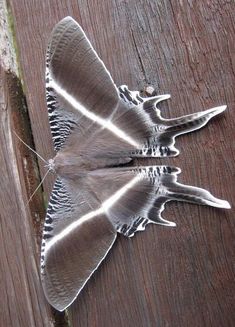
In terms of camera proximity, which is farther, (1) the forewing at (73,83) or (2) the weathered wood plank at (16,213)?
(2) the weathered wood plank at (16,213)

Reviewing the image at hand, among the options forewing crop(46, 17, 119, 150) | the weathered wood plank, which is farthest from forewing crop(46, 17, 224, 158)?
the weathered wood plank

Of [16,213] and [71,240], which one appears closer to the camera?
[71,240]

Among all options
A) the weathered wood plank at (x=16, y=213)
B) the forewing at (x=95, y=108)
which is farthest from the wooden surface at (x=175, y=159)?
the weathered wood plank at (x=16, y=213)

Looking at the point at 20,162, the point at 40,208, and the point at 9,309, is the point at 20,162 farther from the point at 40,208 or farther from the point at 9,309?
the point at 9,309

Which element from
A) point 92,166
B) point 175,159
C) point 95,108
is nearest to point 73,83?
point 95,108

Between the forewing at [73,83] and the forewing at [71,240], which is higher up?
the forewing at [73,83]

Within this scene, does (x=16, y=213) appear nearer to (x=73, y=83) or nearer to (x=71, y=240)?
(x=71, y=240)

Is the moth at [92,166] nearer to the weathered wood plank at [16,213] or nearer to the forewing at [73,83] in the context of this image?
the forewing at [73,83]
